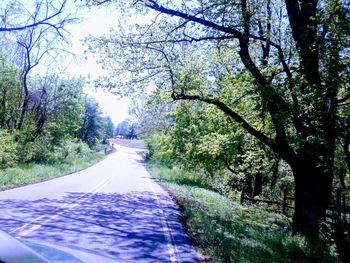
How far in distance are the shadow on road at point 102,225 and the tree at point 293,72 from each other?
441 cm

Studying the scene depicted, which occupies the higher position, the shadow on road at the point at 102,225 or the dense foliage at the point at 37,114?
the dense foliage at the point at 37,114

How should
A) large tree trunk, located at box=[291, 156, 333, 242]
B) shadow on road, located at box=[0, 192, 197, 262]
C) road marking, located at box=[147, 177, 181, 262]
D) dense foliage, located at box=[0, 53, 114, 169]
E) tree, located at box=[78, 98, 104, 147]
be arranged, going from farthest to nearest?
tree, located at box=[78, 98, 104, 147] < dense foliage, located at box=[0, 53, 114, 169] < large tree trunk, located at box=[291, 156, 333, 242] < shadow on road, located at box=[0, 192, 197, 262] < road marking, located at box=[147, 177, 181, 262]

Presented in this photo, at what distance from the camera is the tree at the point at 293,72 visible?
1036 centimetres

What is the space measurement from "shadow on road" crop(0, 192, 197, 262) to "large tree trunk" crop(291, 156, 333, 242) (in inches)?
162

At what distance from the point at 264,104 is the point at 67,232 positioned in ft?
22.9

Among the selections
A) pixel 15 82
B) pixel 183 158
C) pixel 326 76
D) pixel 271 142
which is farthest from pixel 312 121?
pixel 15 82

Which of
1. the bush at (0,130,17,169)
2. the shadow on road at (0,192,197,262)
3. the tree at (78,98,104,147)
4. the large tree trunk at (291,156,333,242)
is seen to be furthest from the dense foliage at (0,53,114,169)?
the tree at (78,98,104,147)

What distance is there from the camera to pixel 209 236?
409 inches

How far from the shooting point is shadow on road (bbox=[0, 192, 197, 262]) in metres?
8.67

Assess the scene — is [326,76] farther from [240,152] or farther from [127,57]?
[240,152]

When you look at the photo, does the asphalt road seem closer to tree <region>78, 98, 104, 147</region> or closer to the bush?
the bush

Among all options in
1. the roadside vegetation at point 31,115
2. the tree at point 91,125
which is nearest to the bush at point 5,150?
the roadside vegetation at point 31,115

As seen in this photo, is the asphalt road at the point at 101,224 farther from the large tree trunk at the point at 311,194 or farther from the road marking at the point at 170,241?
the large tree trunk at the point at 311,194

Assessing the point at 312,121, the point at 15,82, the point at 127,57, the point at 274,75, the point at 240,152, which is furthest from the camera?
the point at 15,82
